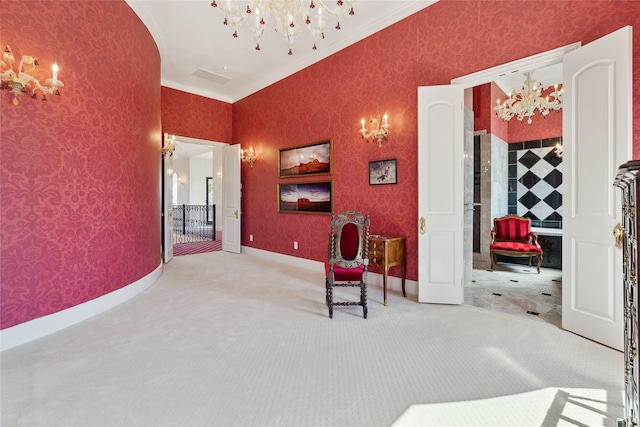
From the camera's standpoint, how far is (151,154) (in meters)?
4.73

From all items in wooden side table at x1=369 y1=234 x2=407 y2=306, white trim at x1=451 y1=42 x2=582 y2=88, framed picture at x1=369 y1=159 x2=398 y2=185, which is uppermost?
white trim at x1=451 y1=42 x2=582 y2=88

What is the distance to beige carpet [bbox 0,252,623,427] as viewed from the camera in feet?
6.01

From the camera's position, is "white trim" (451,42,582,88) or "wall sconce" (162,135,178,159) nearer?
"white trim" (451,42,582,88)

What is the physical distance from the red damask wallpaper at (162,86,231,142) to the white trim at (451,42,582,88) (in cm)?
557

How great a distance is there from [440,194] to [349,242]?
1296 millimetres

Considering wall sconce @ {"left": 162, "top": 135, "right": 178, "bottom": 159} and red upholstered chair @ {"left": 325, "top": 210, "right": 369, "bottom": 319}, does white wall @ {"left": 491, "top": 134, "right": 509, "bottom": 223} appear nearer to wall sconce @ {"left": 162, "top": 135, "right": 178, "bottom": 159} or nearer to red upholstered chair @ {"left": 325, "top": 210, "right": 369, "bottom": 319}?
red upholstered chair @ {"left": 325, "top": 210, "right": 369, "bottom": 319}

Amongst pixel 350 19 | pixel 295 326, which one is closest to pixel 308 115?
pixel 350 19

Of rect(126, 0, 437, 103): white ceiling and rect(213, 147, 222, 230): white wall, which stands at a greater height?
rect(126, 0, 437, 103): white ceiling

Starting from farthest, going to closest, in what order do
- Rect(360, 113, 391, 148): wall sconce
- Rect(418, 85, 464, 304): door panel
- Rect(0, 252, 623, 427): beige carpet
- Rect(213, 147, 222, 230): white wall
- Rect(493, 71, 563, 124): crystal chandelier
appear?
Rect(213, 147, 222, 230): white wall
Rect(493, 71, 563, 124): crystal chandelier
Rect(360, 113, 391, 148): wall sconce
Rect(418, 85, 464, 304): door panel
Rect(0, 252, 623, 427): beige carpet

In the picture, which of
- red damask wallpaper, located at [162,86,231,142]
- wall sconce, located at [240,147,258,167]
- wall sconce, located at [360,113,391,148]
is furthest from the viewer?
wall sconce, located at [240,147,258,167]

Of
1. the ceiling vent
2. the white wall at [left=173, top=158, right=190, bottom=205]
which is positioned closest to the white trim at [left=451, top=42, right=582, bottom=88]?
the ceiling vent

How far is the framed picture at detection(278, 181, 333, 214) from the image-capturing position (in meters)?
5.46

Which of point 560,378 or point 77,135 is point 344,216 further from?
point 77,135

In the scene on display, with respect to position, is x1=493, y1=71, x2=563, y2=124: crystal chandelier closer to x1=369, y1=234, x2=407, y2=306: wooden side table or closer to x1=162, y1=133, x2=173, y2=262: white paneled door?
x1=369, y1=234, x2=407, y2=306: wooden side table
